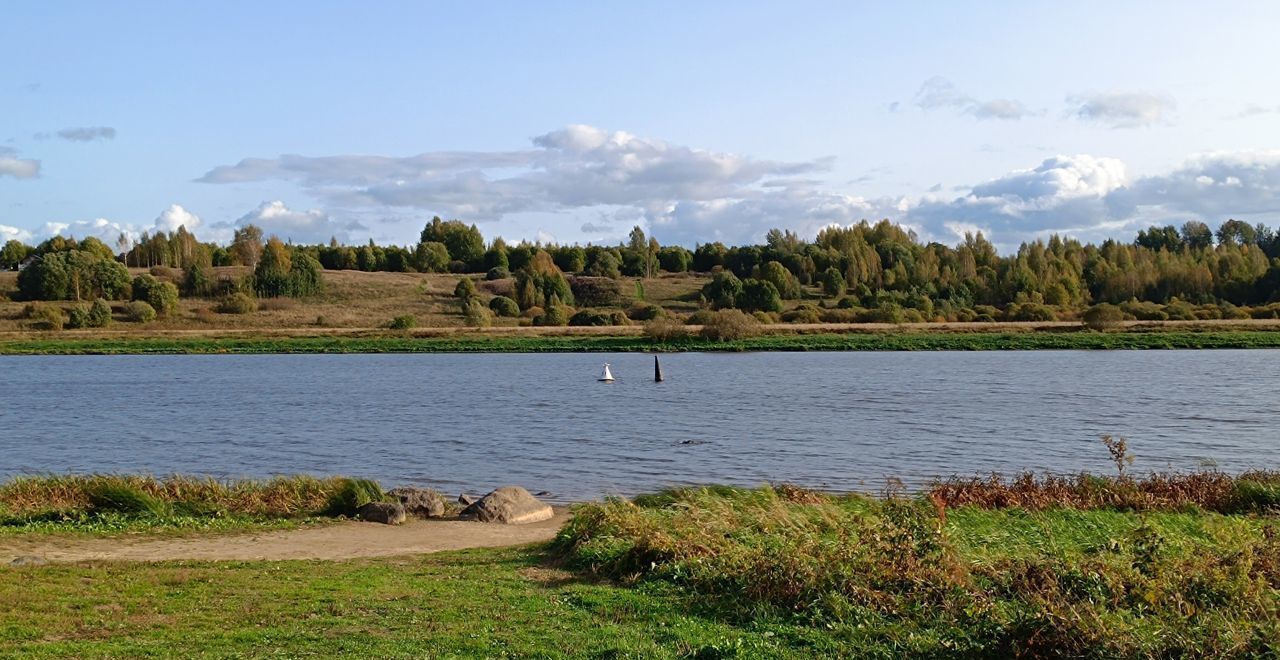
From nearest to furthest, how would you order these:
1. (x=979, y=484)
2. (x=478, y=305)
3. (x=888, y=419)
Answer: (x=979, y=484)
(x=888, y=419)
(x=478, y=305)

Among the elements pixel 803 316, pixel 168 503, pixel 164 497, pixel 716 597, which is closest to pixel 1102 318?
pixel 803 316

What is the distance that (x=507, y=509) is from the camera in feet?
57.8

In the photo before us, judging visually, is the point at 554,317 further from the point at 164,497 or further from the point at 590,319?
the point at 164,497

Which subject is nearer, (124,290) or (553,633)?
(553,633)

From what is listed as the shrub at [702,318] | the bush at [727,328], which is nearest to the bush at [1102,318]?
the bush at [727,328]

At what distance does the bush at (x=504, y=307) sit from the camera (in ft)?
340

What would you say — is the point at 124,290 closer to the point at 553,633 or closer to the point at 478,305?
the point at 478,305

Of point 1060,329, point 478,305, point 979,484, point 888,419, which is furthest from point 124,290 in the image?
point 979,484

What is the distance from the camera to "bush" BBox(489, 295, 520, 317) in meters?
104

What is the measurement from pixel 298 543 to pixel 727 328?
6142 cm

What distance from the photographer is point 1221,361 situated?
57.9m

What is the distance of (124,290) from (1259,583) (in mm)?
113503

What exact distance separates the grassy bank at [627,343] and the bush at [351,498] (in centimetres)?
5450

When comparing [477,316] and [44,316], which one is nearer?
[477,316]
